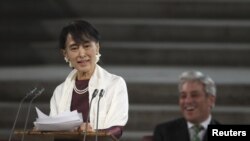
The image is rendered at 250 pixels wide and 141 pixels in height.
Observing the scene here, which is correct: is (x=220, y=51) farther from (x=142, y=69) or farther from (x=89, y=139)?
(x=89, y=139)

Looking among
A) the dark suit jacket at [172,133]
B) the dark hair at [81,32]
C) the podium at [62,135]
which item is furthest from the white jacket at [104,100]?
the podium at [62,135]

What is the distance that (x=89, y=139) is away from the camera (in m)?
3.71

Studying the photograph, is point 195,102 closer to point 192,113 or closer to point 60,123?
point 192,113

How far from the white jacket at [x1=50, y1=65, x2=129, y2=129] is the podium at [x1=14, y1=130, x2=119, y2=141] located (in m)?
0.45

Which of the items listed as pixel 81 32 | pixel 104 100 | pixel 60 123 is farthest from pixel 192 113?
pixel 81 32

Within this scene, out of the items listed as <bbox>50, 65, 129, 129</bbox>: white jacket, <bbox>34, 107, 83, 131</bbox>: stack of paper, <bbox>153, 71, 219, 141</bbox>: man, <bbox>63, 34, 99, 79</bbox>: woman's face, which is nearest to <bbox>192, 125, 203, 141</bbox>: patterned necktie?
<bbox>153, 71, 219, 141</bbox>: man

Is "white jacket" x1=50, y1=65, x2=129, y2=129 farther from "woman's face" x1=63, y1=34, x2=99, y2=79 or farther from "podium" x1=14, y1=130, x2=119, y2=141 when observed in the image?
"podium" x1=14, y1=130, x2=119, y2=141

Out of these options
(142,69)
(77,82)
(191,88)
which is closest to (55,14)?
(142,69)

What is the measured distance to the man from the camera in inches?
157

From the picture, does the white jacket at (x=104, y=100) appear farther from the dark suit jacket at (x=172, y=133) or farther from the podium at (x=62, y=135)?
the podium at (x=62, y=135)

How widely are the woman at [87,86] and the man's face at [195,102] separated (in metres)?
0.41

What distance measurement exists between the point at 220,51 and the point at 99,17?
1.55 meters

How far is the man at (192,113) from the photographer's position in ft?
13.1

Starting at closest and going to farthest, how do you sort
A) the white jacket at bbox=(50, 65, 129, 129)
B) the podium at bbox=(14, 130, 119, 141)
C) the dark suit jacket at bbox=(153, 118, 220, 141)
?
1. the podium at bbox=(14, 130, 119, 141)
2. the dark suit jacket at bbox=(153, 118, 220, 141)
3. the white jacket at bbox=(50, 65, 129, 129)
